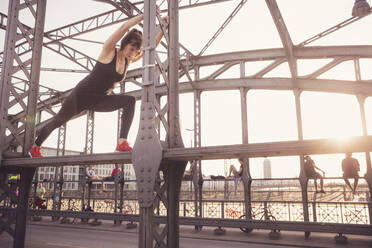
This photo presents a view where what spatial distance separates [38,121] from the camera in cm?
2020

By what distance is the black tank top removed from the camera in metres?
5.07

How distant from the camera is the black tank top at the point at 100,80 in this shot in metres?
5.07

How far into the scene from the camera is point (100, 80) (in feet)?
16.7

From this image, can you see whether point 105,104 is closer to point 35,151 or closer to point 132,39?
point 132,39

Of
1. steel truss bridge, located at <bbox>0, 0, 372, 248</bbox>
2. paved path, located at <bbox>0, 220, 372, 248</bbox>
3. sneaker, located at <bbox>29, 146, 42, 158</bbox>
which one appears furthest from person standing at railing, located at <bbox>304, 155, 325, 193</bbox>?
sneaker, located at <bbox>29, 146, 42, 158</bbox>

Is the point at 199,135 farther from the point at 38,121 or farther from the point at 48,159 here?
the point at 38,121

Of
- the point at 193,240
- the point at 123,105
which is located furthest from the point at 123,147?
the point at 193,240

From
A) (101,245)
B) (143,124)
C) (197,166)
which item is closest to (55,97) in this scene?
(197,166)

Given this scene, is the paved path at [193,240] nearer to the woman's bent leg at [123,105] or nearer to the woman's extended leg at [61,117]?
the woman's extended leg at [61,117]

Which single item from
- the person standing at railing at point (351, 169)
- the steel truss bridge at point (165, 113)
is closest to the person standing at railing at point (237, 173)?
the steel truss bridge at point (165, 113)

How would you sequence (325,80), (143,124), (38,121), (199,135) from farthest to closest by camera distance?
(38,121) < (199,135) < (325,80) < (143,124)

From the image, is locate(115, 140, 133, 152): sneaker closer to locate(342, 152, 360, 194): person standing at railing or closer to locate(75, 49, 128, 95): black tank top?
locate(75, 49, 128, 95): black tank top

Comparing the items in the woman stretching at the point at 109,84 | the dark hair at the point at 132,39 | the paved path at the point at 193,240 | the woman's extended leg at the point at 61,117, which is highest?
the dark hair at the point at 132,39

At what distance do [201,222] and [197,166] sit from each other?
116 inches
